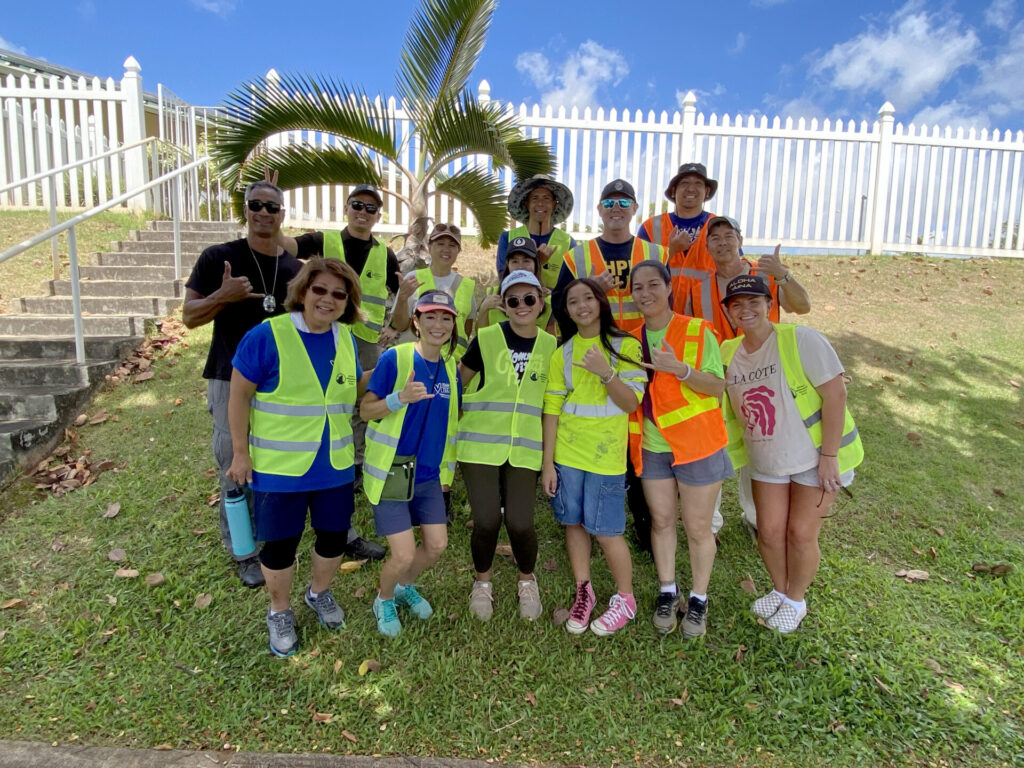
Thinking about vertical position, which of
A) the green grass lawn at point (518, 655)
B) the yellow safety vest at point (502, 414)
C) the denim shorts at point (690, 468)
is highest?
the yellow safety vest at point (502, 414)

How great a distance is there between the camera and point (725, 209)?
11.1 m

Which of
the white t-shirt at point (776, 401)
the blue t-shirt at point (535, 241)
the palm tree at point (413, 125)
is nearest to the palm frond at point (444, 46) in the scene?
the palm tree at point (413, 125)

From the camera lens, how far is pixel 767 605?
348 cm

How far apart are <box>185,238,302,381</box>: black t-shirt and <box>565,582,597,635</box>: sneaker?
91.6 inches

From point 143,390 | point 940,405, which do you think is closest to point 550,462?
point 143,390

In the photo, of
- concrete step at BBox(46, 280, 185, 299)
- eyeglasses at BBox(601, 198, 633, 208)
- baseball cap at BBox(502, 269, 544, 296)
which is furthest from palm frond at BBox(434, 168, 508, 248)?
concrete step at BBox(46, 280, 185, 299)

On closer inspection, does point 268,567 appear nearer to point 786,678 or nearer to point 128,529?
point 128,529

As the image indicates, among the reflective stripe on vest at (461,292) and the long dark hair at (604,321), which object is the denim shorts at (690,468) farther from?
the reflective stripe on vest at (461,292)

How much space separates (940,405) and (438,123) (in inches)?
231

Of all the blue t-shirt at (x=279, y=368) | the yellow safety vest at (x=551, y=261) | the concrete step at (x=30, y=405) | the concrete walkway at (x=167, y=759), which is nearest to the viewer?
the concrete walkway at (x=167, y=759)

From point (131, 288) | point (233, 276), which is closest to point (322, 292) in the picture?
point (233, 276)

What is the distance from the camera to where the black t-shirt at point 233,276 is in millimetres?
3391

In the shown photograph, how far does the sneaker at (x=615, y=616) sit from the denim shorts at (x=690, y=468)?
2.36ft

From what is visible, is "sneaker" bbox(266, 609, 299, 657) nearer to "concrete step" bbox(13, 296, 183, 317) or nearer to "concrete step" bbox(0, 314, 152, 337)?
"concrete step" bbox(0, 314, 152, 337)
